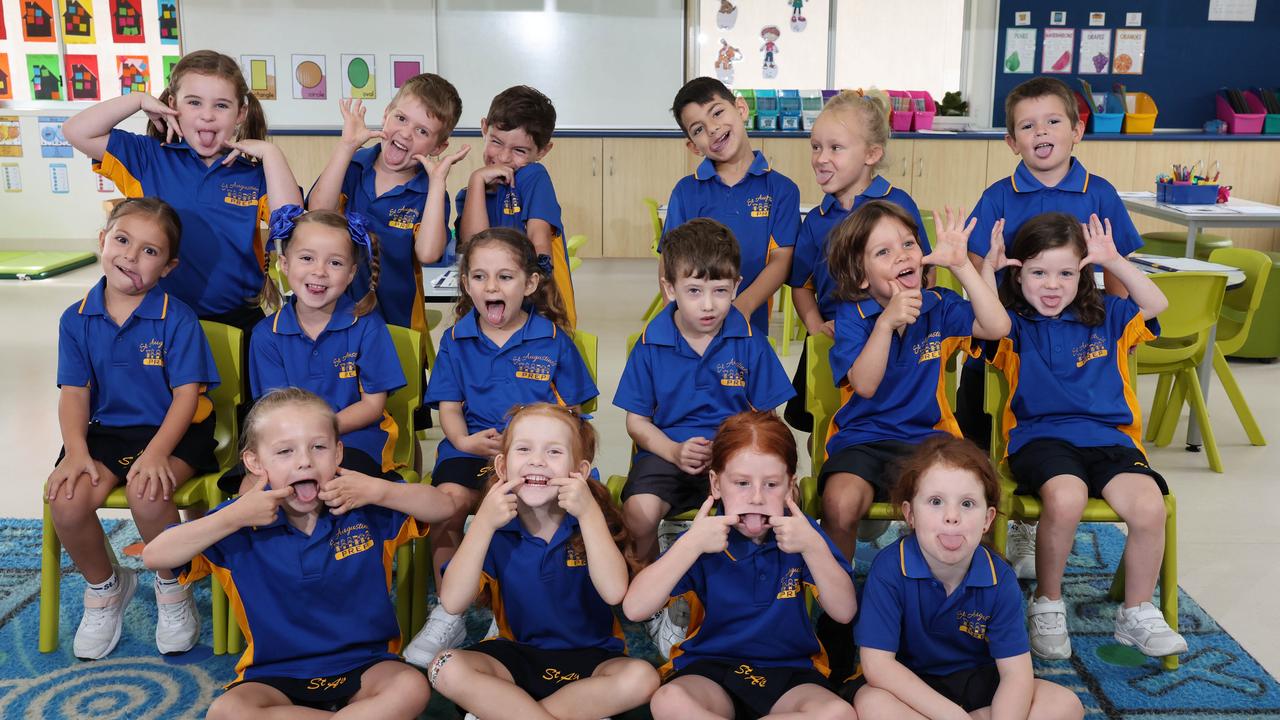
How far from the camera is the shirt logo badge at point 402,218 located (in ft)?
9.17

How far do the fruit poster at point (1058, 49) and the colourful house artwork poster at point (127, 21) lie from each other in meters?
6.01

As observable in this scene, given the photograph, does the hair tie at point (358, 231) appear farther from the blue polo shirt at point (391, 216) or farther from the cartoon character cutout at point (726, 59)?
the cartoon character cutout at point (726, 59)

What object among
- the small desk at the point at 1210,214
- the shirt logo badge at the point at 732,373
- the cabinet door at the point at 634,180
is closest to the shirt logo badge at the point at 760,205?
the shirt logo badge at the point at 732,373

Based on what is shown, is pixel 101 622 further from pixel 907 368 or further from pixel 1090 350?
pixel 1090 350

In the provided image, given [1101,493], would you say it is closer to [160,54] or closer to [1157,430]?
[1157,430]

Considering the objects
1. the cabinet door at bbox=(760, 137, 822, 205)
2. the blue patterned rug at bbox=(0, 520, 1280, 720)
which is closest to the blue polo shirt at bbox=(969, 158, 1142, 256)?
the blue patterned rug at bbox=(0, 520, 1280, 720)

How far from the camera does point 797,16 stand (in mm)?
7297

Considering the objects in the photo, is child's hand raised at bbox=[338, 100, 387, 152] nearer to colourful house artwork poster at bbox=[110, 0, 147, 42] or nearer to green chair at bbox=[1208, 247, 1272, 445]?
green chair at bbox=[1208, 247, 1272, 445]

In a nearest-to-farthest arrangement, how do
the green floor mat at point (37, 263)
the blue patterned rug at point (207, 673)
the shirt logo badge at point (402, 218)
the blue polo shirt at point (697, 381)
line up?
the blue patterned rug at point (207, 673)
the blue polo shirt at point (697, 381)
the shirt logo badge at point (402, 218)
the green floor mat at point (37, 263)

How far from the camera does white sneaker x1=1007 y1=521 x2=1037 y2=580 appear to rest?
2.73 metres

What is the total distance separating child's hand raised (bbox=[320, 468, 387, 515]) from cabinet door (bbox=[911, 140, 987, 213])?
18.1 ft

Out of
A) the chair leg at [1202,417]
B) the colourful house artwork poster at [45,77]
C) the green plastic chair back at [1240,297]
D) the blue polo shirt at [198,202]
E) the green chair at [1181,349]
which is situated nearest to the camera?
the blue polo shirt at [198,202]

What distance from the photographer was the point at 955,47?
7418 millimetres

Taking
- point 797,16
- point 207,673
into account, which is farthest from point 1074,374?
point 797,16
